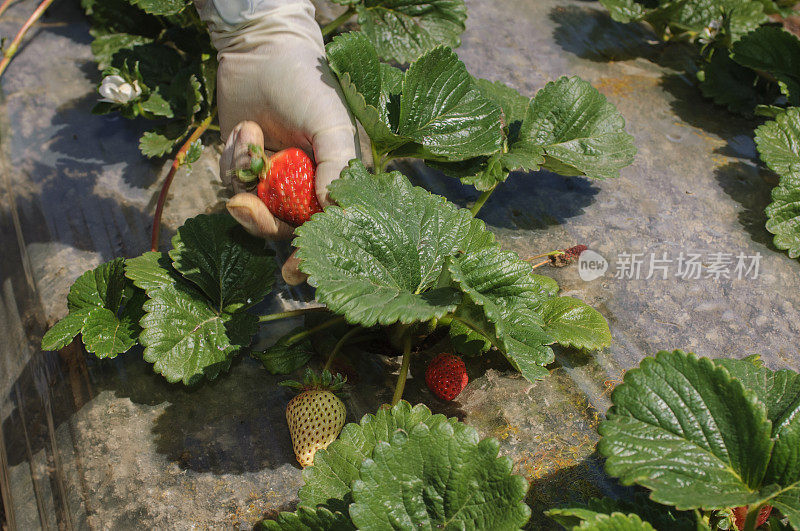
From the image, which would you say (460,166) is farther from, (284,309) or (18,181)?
(18,181)

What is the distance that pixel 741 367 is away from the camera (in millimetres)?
1232

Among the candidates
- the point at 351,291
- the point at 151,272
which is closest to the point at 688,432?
the point at 351,291

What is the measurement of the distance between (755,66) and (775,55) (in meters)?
0.06

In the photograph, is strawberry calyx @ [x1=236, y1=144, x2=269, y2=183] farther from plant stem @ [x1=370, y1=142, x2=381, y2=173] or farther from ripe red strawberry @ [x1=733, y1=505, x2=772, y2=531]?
ripe red strawberry @ [x1=733, y1=505, x2=772, y2=531]

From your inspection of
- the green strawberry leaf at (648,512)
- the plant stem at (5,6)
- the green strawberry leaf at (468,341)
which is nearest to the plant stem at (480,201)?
the green strawberry leaf at (468,341)

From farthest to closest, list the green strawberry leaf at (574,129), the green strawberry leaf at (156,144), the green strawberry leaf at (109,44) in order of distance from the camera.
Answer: the green strawberry leaf at (109,44), the green strawberry leaf at (156,144), the green strawberry leaf at (574,129)

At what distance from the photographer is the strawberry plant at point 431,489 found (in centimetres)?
106

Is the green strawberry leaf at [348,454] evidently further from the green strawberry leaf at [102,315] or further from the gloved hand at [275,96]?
the green strawberry leaf at [102,315]

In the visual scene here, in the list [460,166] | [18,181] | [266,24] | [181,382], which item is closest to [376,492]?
[181,382]

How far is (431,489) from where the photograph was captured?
1096mm

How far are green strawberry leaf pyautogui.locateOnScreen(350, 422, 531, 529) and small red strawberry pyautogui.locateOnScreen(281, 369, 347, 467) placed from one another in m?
0.26

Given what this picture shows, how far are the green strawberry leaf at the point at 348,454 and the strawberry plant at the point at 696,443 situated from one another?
0.95 feet

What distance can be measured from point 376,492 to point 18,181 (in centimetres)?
155

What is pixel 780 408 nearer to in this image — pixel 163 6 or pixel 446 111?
pixel 446 111
